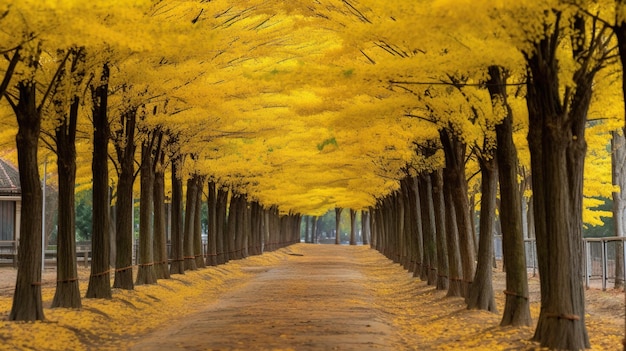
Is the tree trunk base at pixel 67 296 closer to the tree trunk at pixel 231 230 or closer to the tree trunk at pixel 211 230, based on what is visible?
the tree trunk at pixel 211 230

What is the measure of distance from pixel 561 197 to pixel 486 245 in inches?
251

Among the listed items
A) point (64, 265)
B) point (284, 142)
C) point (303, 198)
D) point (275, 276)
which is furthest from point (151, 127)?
point (303, 198)

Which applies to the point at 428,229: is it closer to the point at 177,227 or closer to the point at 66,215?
the point at 177,227

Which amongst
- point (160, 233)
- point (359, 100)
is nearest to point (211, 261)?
point (160, 233)

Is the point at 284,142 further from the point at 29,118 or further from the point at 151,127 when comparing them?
the point at 29,118

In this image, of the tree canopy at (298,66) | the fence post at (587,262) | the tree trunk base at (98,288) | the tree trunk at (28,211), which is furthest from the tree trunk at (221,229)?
the tree trunk at (28,211)

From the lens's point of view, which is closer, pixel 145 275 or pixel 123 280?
pixel 123 280

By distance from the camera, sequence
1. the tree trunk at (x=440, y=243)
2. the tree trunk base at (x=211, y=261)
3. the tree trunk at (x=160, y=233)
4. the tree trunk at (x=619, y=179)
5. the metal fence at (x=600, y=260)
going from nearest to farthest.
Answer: the metal fence at (x=600, y=260), the tree trunk at (x=440, y=243), the tree trunk at (x=619, y=179), the tree trunk at (x=160, y=233), the tree trunk base at (x=211, y=261)

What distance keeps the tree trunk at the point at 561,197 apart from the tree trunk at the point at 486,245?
19.0 feet

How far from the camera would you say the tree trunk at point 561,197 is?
12.7 m

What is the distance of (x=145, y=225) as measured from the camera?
26.1m

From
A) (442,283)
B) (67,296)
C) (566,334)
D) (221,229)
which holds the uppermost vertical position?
(221,229)

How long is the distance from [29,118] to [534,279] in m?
19.7

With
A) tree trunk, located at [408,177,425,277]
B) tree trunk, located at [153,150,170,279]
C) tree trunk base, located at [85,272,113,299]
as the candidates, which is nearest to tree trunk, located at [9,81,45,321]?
tree trunk base, located at [85,272,113,299]
